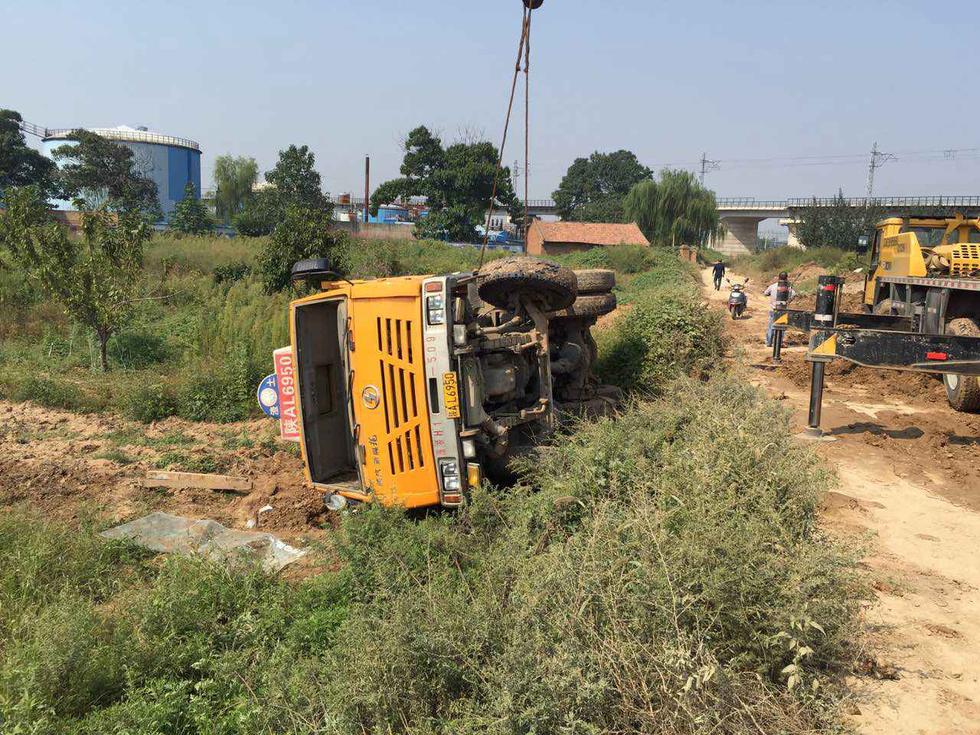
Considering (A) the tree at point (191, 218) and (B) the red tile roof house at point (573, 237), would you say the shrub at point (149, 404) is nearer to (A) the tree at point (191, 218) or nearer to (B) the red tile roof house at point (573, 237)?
(A) the tree at point (191, 218)

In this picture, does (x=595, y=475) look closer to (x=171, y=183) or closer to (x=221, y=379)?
(x=221, y=379)

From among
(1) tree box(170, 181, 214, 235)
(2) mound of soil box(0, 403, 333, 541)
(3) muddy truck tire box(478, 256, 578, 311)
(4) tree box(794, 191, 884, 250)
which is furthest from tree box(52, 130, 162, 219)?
(3) muddy truck tire box(478, 256, 578, 311)

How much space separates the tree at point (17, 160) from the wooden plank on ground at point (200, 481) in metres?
42.3

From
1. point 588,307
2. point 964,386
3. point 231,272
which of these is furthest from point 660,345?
→ point 231,272

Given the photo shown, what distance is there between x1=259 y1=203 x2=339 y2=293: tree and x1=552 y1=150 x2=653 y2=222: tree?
2600 inches

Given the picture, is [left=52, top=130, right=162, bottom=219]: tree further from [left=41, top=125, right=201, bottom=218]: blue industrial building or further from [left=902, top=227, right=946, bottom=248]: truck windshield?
[left=902, top=227, right=946, bottom=248]: truck windshield

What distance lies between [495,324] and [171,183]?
59629 mm

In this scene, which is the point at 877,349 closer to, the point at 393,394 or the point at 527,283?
the point at 527,283

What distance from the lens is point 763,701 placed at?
108 inches

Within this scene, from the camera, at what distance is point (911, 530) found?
511 cm

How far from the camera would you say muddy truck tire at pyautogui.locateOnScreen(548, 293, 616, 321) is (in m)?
7.01

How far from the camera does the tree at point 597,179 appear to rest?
81.2m

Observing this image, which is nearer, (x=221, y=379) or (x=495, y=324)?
(x=495, y=324)

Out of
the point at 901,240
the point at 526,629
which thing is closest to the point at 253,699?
the point at 526,629
